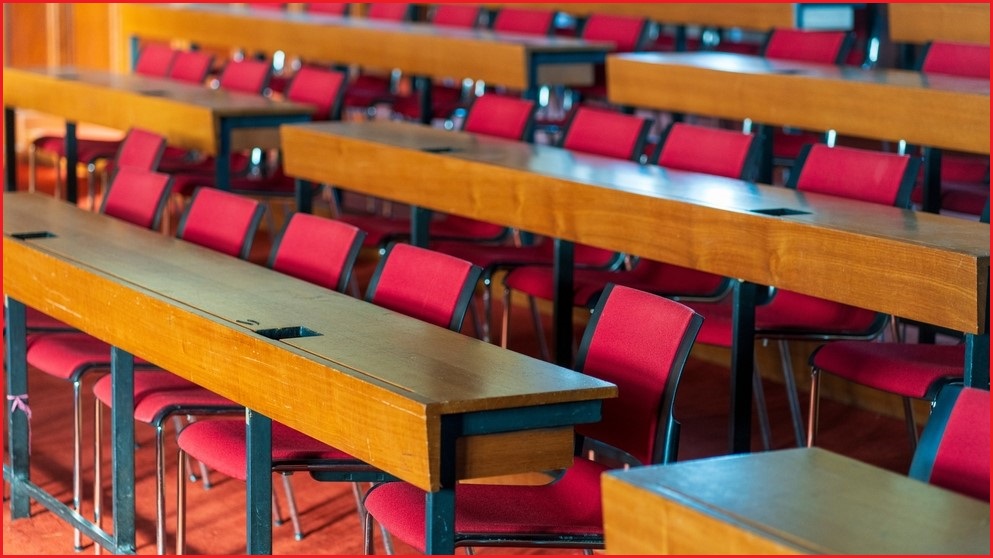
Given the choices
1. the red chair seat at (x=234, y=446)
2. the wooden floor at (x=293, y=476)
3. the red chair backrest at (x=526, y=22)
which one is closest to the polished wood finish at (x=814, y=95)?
the wooden floor at (x=293, y=476)

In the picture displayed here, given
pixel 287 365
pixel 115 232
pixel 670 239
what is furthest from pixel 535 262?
pixel 287 365

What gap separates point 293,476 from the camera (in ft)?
15.4

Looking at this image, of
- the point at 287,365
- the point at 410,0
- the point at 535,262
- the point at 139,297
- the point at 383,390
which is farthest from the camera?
the point at 410,0

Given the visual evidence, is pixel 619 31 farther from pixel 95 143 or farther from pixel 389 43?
pixel 95 143

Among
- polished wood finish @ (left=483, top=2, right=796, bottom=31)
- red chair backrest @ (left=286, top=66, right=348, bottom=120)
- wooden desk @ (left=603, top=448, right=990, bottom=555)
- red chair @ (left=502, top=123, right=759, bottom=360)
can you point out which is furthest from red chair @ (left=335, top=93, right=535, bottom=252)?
wooden desk @ (left=603, top=448, right=990, bottom=555)

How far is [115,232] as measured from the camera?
4.57 meters

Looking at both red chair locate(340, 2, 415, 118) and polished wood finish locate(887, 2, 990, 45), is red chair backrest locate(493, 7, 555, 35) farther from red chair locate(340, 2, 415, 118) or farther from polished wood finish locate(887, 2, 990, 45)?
polished wood finish locate(887, 2, 990, 45)

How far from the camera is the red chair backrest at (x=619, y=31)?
8.09 metres

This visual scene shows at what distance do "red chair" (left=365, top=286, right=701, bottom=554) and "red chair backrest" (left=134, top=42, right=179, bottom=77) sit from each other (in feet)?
17.8

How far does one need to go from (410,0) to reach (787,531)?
287 inches

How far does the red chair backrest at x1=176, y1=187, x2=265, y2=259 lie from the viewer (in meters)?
4.46

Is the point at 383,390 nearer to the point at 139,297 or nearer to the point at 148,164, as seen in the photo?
the point at 139,297

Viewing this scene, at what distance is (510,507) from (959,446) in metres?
0.98

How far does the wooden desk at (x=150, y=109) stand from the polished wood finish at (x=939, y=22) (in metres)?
2.72
